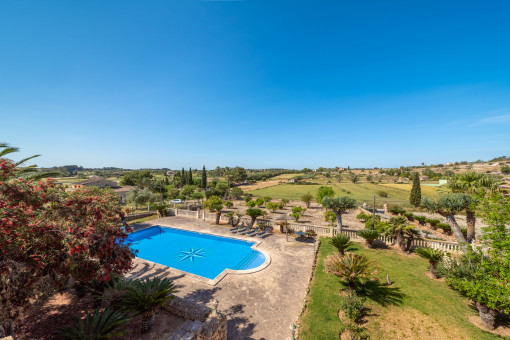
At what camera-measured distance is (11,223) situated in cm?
403

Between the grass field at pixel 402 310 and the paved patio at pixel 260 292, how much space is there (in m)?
0.91

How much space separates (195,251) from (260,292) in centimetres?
915

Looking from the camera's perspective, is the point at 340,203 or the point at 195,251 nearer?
the point at 340,203

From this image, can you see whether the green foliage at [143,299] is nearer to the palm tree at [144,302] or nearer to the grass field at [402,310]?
the palm tree at [144,302]

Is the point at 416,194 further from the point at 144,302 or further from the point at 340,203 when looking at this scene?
the point at 144,302

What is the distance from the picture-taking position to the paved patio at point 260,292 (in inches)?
301

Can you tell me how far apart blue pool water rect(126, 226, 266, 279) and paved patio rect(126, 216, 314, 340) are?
6.30 ft

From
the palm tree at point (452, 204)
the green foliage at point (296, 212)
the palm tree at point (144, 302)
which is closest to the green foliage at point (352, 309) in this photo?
the palm tree at point (144, 302)

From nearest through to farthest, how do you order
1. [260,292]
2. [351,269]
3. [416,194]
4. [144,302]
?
[144,302], [351,269], [260,292], [416,194]

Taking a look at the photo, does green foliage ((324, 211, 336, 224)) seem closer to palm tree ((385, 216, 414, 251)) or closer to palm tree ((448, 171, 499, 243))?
Result: palm tree ((385, 216, 414, 251))

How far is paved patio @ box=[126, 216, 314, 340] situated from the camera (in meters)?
7.64

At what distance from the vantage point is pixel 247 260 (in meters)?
14.6

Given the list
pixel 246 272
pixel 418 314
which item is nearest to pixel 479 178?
pixel 418 314

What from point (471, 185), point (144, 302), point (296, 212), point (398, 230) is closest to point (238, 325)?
point (144, 302)
